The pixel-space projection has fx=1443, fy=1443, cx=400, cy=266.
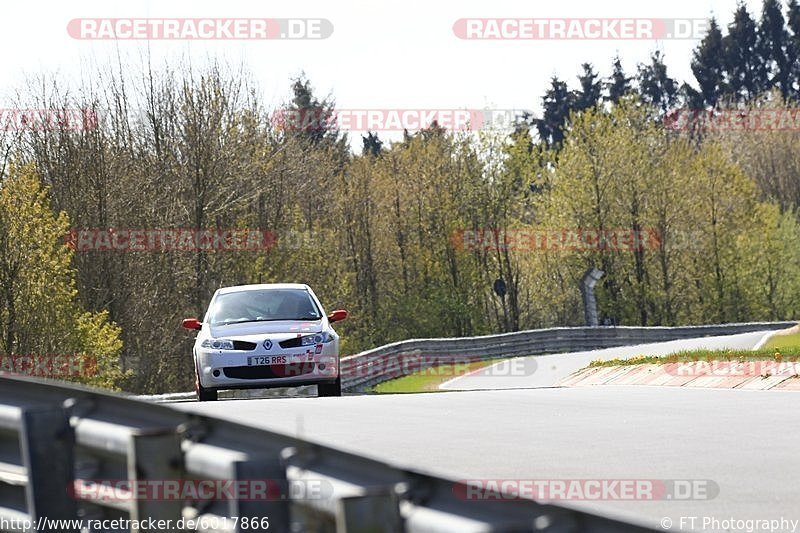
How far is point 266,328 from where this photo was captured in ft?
59.0

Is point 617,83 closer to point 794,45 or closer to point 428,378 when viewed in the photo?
point 794,45

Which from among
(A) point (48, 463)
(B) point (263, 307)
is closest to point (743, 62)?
(B) point (263, 307)

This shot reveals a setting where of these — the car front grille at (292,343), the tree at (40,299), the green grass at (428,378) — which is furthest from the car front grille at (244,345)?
the tree at (40,299)

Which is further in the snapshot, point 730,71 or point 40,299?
A: point 730,71

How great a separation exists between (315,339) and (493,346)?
26.2 m

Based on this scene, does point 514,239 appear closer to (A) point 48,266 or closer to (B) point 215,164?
(B) point 215,164

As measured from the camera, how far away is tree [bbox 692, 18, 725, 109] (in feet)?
372

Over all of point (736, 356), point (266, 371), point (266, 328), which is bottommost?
point (736, 356)

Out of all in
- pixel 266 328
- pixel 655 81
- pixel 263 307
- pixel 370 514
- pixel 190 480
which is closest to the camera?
pixel 370 514

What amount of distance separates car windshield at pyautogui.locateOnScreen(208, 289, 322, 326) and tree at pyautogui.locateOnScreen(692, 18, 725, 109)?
321 feet

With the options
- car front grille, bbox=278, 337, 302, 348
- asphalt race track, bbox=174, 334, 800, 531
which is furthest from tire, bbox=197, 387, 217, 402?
asphalt race track, bbox=174, 334, 800, 531

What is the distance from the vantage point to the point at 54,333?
4378cm

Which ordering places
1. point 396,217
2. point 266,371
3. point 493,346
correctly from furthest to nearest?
point 396,217 < point 493,346 < point 266,371

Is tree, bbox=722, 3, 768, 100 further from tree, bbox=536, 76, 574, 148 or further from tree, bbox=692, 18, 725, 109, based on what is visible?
tree, bbox=536, 76, 574, 148
